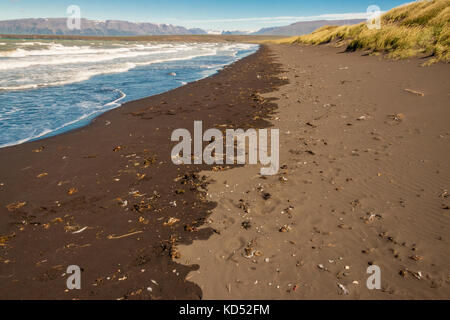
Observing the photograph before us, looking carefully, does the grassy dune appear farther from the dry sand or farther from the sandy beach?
the dry sand

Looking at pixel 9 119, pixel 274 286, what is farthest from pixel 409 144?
pixel 9 119

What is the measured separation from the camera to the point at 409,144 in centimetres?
563

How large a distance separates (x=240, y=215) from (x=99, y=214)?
7.47 ft

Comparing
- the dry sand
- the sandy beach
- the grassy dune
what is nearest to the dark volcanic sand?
the sandy beach

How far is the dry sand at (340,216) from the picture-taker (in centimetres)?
284

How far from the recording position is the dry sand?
2838 mm

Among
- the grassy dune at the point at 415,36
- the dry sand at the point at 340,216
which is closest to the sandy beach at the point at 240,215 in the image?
the dry sand at the point at 340,216

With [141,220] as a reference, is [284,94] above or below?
above

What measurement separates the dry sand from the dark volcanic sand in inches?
15.4

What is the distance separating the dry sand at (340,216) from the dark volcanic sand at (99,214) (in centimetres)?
39

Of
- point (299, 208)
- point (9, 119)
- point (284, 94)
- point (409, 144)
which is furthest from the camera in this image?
point (284, 94)

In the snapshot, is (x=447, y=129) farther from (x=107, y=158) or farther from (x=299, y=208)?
(x=107, y=158)

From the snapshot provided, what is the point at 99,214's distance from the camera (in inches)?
165

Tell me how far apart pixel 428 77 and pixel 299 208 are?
9.35 meters
